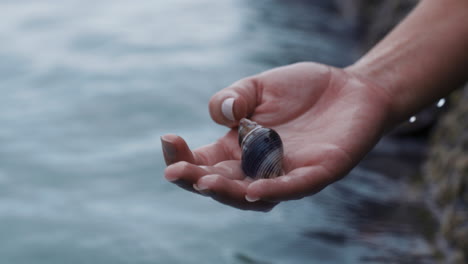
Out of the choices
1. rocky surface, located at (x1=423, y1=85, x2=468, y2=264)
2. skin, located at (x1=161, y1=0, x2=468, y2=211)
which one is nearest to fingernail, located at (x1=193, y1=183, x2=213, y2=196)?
skin, located at (x1=161, y1=0, x2=468, y2=211)

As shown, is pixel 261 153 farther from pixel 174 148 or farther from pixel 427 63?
pixel 427 63

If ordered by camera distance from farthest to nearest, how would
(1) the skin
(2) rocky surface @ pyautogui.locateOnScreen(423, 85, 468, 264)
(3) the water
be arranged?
(3) the water → (2) rocky surface @ pyautogui.locateOnScreen(423, 85, 468, 264) → (1) the skin

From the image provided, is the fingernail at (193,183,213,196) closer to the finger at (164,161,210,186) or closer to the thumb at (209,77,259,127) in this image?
the finger at (164,161,210,186)

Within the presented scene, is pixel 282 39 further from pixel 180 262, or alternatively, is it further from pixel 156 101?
pixel 180 262

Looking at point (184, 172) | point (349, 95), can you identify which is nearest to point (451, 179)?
point (349, 95)

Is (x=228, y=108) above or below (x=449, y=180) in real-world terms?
below

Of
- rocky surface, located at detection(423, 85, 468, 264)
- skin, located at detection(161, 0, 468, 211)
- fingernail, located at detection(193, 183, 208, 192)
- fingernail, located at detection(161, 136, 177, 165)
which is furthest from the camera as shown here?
rocky surface, located at detection(423, 85, 468, 264)
